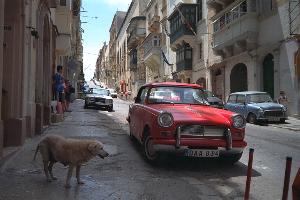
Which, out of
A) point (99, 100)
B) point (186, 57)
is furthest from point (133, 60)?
point (99, 100)

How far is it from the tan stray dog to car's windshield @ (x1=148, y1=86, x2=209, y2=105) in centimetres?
339

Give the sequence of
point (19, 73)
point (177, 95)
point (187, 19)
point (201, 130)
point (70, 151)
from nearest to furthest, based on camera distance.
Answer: point (70, 151)
point (201, 130)
point (177, 95)
point (19, 73)
point (187, 19)

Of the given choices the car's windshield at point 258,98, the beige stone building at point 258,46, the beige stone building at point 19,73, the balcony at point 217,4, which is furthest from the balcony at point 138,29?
the beige stone building at point 19,73

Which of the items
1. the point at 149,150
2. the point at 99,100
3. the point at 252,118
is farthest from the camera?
the point at 99,100

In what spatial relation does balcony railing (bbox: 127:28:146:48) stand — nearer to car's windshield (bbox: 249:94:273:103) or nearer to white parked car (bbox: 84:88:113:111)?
white parked car (bbox: 84:88:113:111)

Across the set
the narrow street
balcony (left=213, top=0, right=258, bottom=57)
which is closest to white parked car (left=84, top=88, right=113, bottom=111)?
balcony (left=213, top=0, right=258, bottom=57)

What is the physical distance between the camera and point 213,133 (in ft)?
27.1

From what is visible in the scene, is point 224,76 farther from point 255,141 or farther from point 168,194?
point 168,194

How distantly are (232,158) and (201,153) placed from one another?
3.37 ft

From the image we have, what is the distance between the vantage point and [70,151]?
6715 millimetres

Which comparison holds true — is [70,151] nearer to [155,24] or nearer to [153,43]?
[153,43]

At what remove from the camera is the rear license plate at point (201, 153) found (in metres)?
8.09

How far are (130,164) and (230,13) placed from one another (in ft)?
76.1

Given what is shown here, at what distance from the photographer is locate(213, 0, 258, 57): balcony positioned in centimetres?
2816
